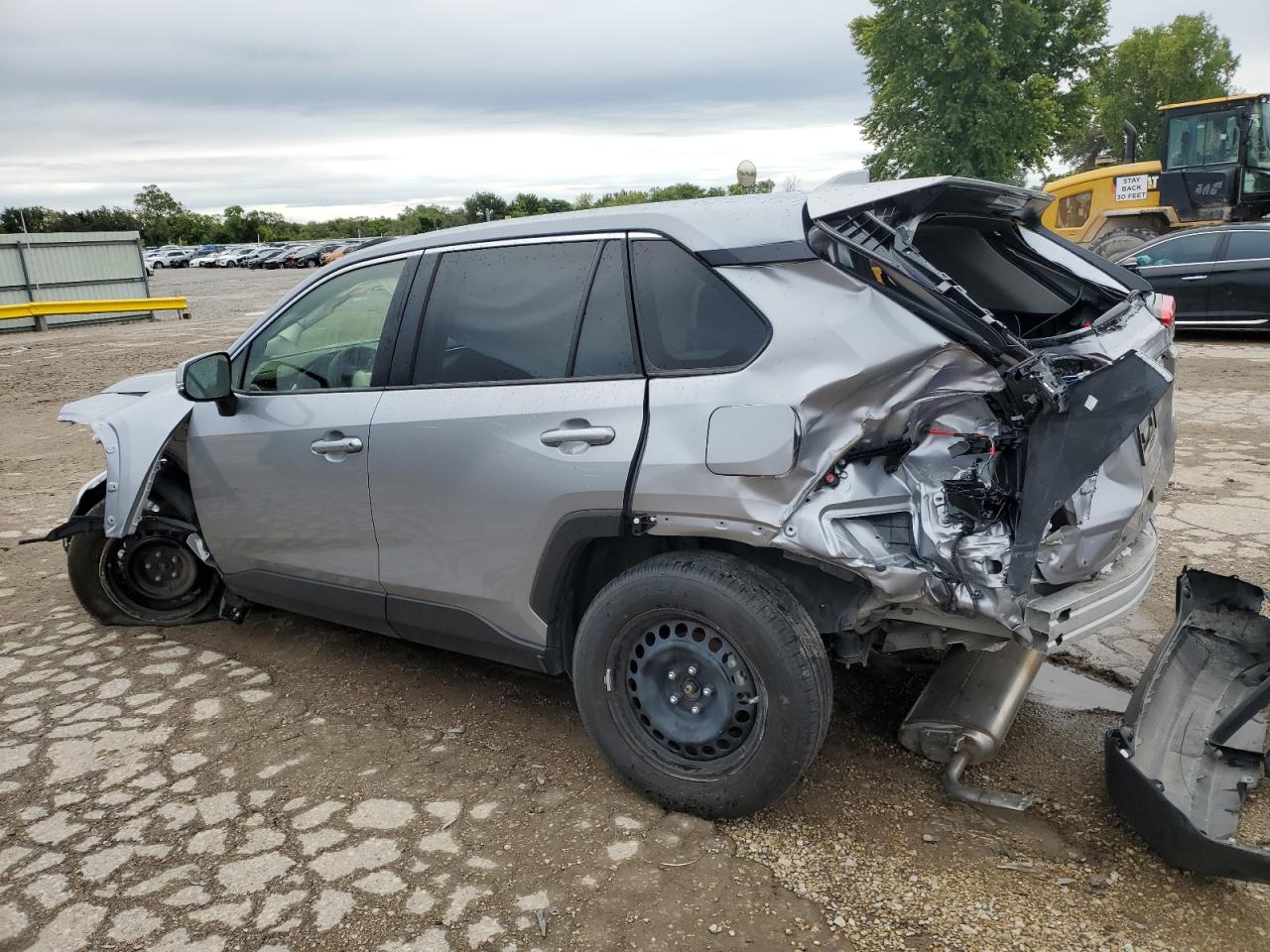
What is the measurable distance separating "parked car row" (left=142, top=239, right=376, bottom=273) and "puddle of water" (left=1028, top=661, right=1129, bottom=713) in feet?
148

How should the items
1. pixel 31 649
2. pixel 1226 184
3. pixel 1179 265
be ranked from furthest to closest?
pixel 1226 184 < pixel 1179 265 < pixel 31 649

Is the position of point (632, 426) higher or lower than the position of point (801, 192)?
lower

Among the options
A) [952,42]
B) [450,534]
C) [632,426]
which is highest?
[952,42]

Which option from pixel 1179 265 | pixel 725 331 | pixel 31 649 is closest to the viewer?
pixel 725 331

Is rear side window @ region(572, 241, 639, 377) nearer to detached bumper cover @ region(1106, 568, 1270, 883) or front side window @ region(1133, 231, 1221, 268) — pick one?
detached bumper cover @ region(1106, 568, 1270, 883)

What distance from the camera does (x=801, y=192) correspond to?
3100mm

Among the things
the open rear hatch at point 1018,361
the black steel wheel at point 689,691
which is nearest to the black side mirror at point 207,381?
the black steel wheel at point 689,691

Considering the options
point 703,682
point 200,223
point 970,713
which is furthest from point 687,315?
point 200,223

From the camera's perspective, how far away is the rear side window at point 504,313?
3.21 metres

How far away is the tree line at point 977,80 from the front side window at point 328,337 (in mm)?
34547

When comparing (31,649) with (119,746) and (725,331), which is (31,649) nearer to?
(119,746)

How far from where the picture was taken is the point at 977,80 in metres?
35.7

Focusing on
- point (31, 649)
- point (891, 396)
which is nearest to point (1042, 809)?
point (891, 396)

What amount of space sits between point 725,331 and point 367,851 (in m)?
1.85
